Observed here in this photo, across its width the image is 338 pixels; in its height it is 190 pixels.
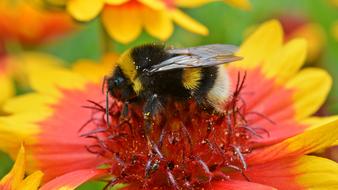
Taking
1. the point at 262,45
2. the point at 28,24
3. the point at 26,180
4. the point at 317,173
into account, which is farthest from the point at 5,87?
the point at 317,173

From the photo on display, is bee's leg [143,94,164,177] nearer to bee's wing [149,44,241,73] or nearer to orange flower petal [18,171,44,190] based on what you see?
bee's wing [149,44,241,73]

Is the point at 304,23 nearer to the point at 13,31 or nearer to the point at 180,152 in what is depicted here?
the point at 13,31

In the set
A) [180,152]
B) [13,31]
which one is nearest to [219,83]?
[180,152]

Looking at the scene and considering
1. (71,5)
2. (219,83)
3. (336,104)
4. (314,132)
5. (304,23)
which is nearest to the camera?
(314,132)

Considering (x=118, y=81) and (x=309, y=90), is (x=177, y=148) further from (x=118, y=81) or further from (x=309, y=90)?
(x=309, y=90)

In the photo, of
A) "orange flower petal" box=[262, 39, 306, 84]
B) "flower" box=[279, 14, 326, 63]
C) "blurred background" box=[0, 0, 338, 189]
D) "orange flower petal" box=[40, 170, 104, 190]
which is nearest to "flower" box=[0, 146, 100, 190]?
"orange flower petal" box=[40, 170, 104, 190]

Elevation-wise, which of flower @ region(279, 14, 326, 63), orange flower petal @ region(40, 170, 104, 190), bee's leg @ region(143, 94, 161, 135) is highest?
bee's leg @ region(143, 94, 161, 135)
